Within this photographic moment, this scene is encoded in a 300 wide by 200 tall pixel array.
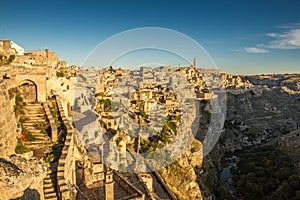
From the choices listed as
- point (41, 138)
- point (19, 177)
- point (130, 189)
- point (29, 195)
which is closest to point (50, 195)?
point (41, 138)

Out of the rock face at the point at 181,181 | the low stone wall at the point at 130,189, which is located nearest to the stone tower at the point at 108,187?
the low stone wall at the point at 130,189

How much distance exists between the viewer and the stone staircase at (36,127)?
7.29 meters

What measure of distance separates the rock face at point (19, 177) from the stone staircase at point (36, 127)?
4.48 meters

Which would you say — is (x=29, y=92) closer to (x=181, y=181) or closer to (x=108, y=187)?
(x=108, y=187)

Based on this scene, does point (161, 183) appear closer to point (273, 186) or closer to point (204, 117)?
point (273, 186)

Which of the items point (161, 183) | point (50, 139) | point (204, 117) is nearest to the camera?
point (50, 139)

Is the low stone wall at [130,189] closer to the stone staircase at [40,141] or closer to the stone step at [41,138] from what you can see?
the stone staircase at [40,141]

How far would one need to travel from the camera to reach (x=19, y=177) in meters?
2.42

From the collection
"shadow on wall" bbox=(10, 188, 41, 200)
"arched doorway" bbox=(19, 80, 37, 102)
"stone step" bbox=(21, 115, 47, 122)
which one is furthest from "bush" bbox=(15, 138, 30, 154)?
"shadow on wall" bbox=(10, 188, 41, 200)

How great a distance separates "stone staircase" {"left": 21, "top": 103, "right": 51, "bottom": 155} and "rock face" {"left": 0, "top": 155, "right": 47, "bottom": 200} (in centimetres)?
448

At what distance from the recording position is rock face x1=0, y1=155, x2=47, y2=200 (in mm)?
2297

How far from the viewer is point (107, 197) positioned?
7285 mm

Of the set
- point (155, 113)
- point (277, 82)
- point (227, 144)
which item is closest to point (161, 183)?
point (155, 113)

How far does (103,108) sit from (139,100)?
18.5 ft
